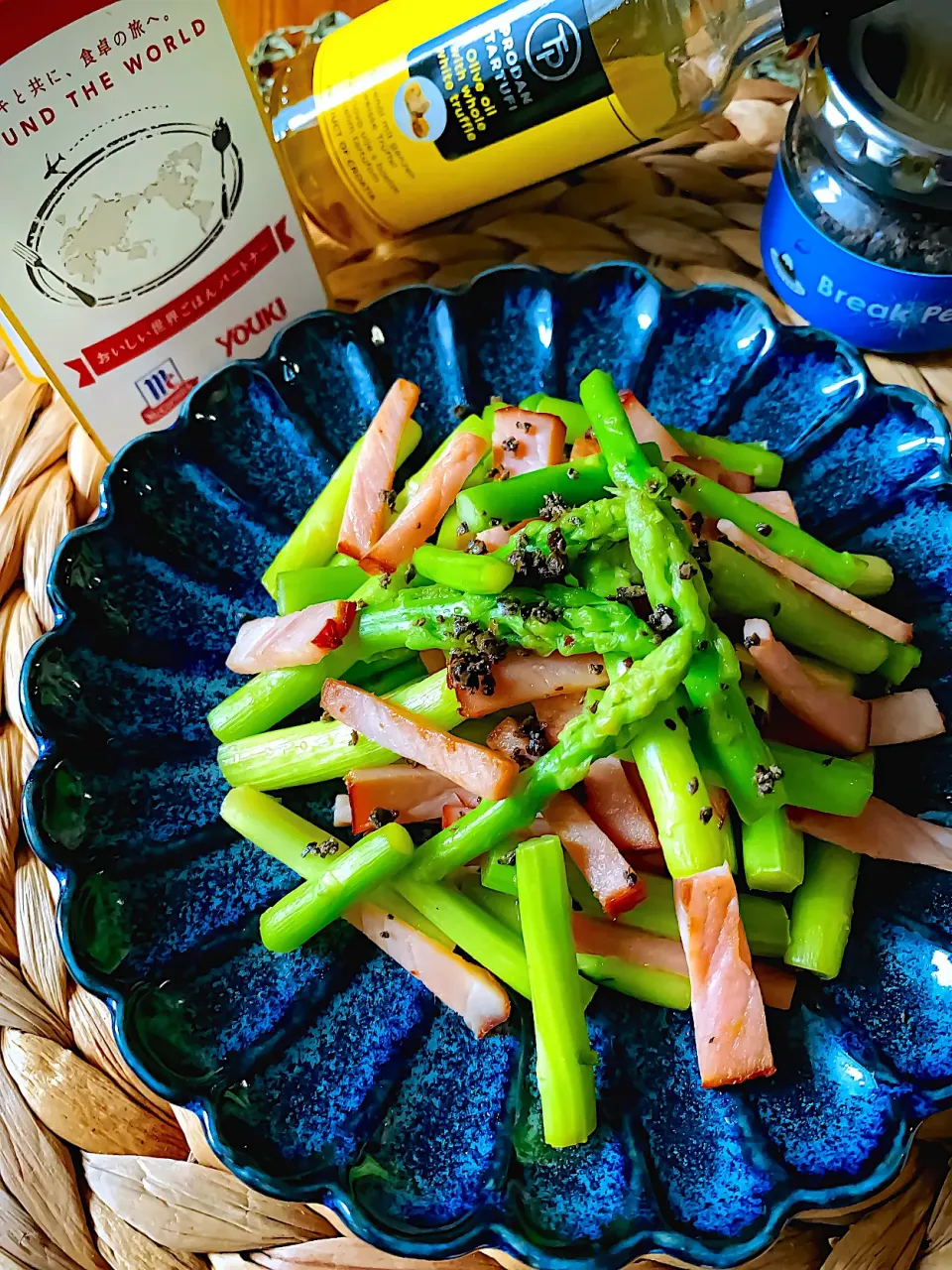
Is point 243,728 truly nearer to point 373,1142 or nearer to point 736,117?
point 373,1142

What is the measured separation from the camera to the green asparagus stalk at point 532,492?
1.61 m

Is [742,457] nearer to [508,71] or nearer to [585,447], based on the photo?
[585,447]

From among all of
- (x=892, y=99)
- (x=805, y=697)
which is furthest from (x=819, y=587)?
(x=892, y=99)

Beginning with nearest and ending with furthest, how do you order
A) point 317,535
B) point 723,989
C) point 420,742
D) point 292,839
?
1. point 723,989
2. point 420,742
3. point 292,839
4. point 317,535

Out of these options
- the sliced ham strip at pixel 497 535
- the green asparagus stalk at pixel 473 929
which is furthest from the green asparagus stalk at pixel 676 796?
the sliced ham strip at pixel 497 535

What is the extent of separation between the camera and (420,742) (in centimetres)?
149

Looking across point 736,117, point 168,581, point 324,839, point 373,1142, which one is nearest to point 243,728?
point 324,839

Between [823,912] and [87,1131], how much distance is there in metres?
1.16

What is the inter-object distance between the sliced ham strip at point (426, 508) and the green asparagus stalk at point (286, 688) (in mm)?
27

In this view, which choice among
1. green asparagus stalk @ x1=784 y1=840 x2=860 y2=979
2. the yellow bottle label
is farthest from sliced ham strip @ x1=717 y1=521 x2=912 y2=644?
the yellow bottle label

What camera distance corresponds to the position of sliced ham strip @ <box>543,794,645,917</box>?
1.44 meters

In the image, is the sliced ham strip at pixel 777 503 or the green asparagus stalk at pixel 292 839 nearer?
the green asparagus stalk at pixel 292 839

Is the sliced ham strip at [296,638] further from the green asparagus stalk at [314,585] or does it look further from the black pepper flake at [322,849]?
the black pepper flake at [322,849]

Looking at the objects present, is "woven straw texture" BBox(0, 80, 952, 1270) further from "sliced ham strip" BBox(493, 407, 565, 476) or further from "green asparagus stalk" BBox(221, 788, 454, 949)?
"sliced ham strip" BBox(493, 407, 565, 476)
